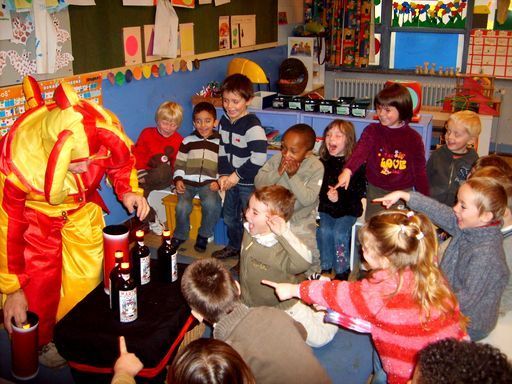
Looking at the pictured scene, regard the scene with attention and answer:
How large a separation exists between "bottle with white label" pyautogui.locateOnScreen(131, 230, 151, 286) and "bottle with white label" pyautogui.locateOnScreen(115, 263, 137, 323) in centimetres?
24

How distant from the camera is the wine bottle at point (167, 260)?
98.0 inches

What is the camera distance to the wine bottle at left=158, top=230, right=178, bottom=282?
8.17 feet

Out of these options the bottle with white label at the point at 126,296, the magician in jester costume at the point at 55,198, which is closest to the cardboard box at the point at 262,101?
the magician in jester costume at the point at 55,198

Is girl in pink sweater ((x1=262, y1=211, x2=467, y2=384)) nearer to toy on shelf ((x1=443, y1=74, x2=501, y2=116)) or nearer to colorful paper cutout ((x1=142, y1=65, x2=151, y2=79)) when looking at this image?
colorful paper cutout ((x1=142, y1=65, x2=151, y2=79))

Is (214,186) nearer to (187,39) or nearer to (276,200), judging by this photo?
(276,200)

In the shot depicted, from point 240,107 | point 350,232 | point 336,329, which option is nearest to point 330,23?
point 240,107

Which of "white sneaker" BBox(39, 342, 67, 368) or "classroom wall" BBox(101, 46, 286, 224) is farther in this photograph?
"classroom wall" BBox(101, 46, 286, 224)

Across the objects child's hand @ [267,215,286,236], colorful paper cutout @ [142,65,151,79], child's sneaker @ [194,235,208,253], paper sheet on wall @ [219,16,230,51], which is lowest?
child's sneaker @ [194,235,208,253]

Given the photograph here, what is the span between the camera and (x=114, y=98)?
13.5 feet

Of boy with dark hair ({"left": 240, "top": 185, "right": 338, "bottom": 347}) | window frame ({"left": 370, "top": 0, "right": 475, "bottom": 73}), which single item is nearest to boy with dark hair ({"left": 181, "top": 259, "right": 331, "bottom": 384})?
boy with dark hair ({"left": 240, "top": 185, "right": 338, "bottom": 347})

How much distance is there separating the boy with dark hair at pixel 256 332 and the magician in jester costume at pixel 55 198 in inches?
34.6

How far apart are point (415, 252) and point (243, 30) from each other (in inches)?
177

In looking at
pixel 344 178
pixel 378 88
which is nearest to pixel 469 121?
pixel 344 178

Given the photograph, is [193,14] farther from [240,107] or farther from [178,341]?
[178,341]
